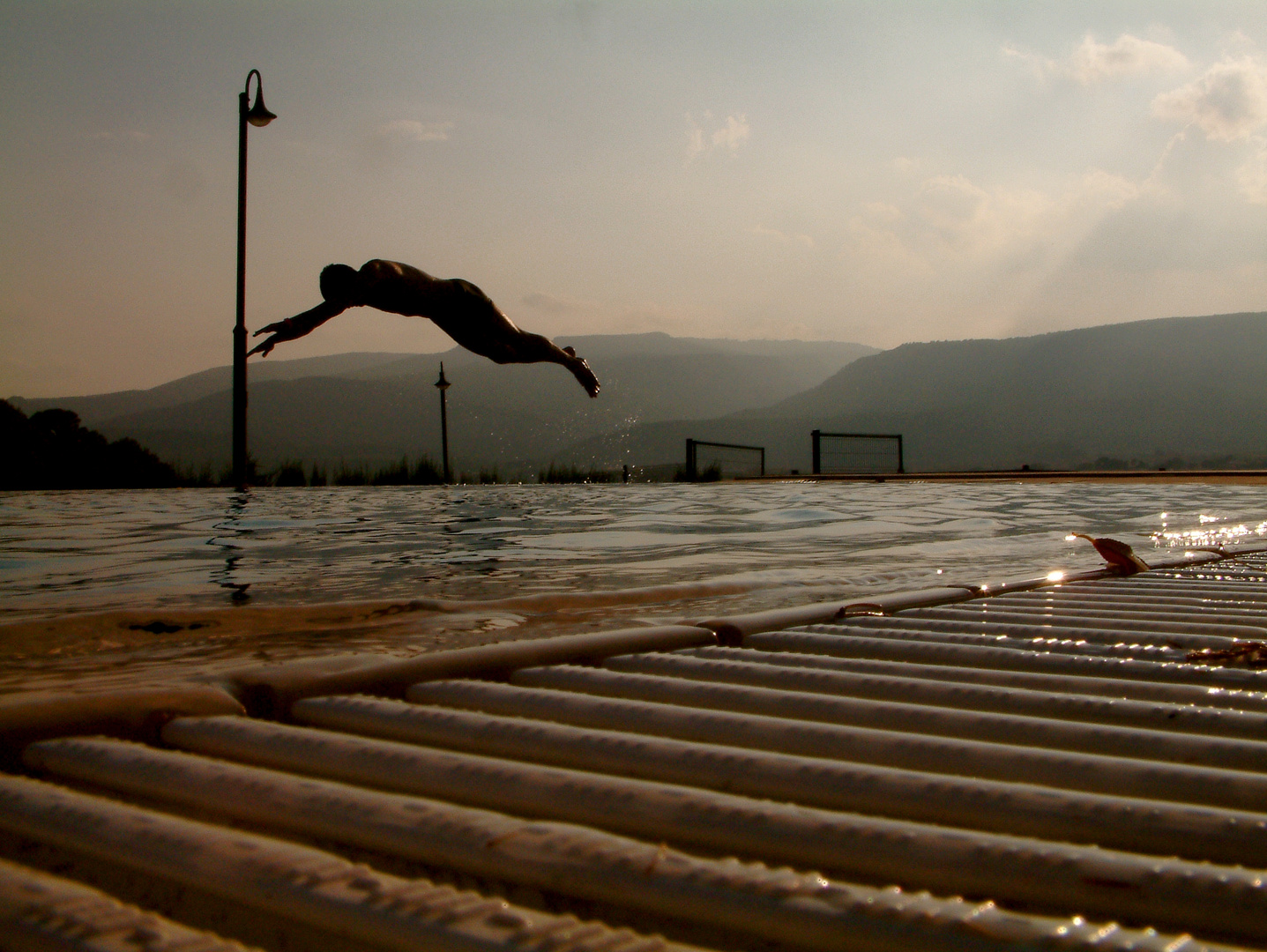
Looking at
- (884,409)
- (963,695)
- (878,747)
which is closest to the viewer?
(878,747)

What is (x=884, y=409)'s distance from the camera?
96.6 meters

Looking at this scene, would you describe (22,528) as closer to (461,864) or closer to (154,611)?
(154,611)

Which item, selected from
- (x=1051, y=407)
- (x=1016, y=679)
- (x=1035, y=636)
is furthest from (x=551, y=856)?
(x=1051, y=407)

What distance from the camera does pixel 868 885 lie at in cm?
77

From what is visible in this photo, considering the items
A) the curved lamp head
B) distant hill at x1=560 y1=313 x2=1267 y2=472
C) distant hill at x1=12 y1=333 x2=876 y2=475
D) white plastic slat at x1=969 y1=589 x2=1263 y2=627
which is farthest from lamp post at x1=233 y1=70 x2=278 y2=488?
distant hill at x1=560 y1=313 x2=1267 y2=472

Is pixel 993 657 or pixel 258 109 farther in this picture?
pixel 258 109

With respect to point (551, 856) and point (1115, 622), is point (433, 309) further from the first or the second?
point (551, 856)

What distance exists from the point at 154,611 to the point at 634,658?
1678mm

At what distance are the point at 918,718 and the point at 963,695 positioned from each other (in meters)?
0.17

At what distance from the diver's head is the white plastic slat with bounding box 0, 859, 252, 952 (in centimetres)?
606

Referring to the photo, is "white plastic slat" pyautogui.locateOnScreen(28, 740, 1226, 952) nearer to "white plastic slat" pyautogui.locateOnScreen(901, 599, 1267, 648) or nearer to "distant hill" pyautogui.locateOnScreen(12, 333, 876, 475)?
"white plastic slat" pyautogui.locateOnScreen(901, 599, 1267, 648)

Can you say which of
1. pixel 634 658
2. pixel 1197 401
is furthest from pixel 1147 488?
pixel 1197 401

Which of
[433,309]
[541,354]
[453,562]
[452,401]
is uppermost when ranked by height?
[452,401]

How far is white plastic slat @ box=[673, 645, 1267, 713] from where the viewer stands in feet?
4.48
